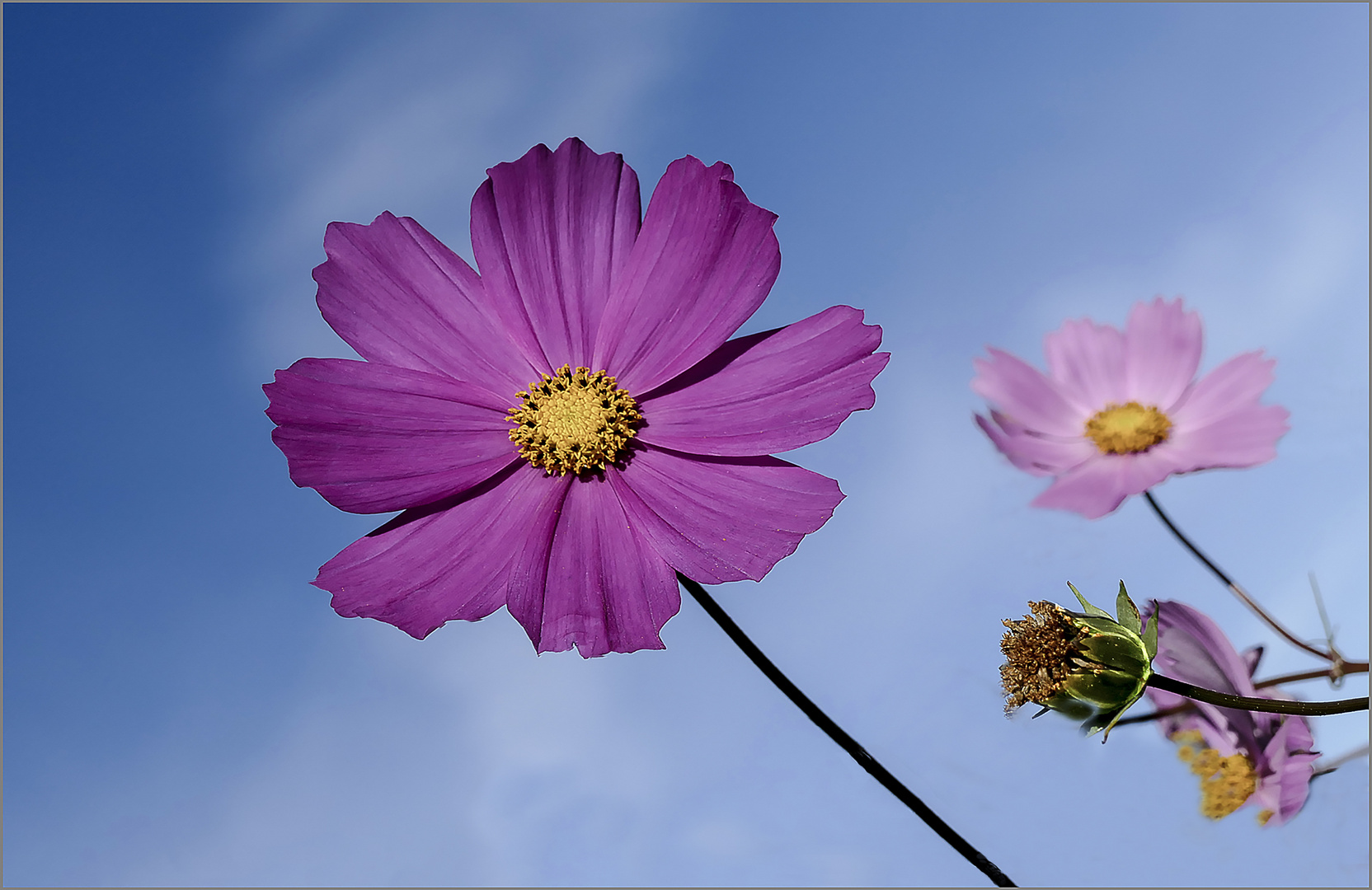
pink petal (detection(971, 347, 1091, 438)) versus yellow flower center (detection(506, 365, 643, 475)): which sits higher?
pink petal (detection(971, 347, 1091, 438))

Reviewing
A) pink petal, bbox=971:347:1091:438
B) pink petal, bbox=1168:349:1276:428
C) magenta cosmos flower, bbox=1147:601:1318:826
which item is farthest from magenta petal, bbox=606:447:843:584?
pink petal, bbox=1168:349:1276:428

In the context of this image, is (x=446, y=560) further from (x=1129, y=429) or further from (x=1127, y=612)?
(x=1129, y=429)

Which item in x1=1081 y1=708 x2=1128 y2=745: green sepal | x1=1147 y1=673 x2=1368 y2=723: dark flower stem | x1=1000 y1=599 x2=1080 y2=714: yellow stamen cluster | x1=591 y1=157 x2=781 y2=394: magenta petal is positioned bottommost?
x1=1147 y1=673 x2=1368 y2=723: dark flower stem

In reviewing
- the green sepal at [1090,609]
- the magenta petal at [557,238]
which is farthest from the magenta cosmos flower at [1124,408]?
the magenta petal at [557,238]

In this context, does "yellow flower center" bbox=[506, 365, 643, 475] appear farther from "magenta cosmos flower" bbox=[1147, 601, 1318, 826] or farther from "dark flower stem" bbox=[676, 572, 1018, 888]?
"magenta cosmos flower" bbox=[1147, 601, 1318, 826]

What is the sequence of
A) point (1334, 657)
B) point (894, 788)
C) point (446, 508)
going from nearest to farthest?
point (894, 788), point (446, 508), point (1334, 657)

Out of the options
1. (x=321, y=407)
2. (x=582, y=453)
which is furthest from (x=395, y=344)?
(x=582, y=453)

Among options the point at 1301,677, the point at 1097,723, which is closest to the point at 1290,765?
the point at 1301,677

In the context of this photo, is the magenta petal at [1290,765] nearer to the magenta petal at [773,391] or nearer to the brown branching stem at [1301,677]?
the brown branching stem at [1301,677]

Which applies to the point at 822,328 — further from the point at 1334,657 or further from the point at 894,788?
the point at 1334,657
